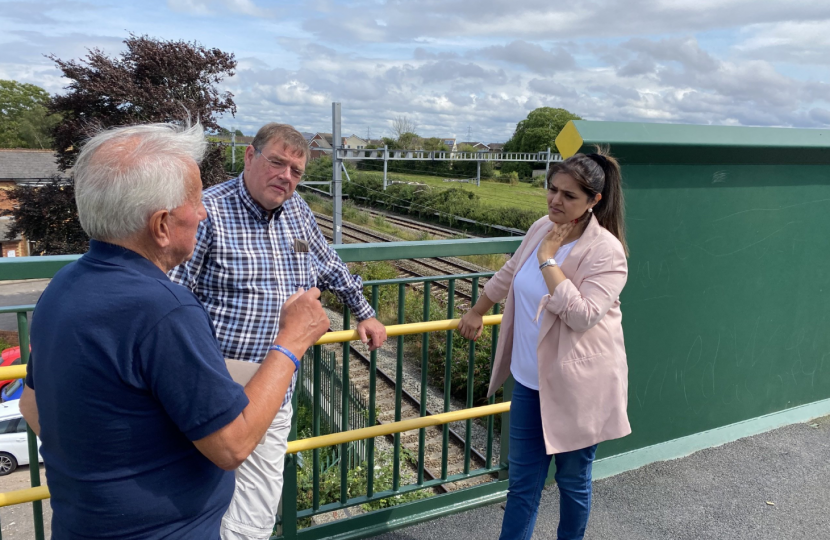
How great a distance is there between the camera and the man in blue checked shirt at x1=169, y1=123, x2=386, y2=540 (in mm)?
2215

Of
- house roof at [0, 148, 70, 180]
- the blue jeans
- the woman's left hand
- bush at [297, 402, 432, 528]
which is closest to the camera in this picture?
the woman's left hand

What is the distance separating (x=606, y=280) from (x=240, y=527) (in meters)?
1.58

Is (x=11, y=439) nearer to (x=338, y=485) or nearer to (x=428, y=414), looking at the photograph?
(x=428, y=414)

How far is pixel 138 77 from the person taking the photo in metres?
23.1

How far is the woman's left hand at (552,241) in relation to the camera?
2.47 metres

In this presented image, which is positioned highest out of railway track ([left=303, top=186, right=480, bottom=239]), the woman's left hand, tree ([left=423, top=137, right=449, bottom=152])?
tree ([left=423, top=137, right=449, bottom=152])

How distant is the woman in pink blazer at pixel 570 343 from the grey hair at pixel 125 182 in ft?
4.74

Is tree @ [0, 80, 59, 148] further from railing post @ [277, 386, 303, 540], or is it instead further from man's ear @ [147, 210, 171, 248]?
man's ear @ [147, 210, 171, 248]

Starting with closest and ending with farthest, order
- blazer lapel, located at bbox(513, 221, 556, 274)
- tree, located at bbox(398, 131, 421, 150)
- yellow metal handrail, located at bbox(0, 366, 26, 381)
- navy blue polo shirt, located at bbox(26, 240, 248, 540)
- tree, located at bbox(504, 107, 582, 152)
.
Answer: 1. navy blue polo shirt, located at bbox(26, 240, 248, 540)
2. yellow metal handrail, located at bbox(0, 366, 26, 381)
3. blazer lapel, located at bbox(513, 221, 556, 274)
4. tree, located at bbox(398, 131, 421, 150)
5. tree, located at bbox(504, 107, 582, 152)

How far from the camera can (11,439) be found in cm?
1277

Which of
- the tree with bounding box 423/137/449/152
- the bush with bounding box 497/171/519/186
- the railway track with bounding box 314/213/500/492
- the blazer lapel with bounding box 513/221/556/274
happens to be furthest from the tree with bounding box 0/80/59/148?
the blazer lapel with bounding box 513/221/556/274

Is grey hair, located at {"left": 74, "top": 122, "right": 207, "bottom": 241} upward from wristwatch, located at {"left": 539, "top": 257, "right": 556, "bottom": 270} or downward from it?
upward

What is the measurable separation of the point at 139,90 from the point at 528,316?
22.9m

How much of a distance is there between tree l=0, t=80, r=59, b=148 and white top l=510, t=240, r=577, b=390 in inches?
2629
